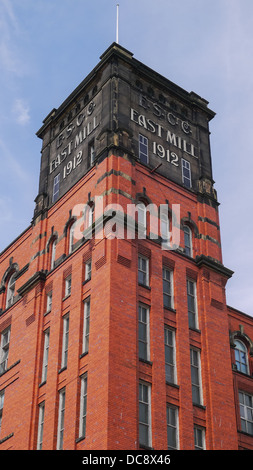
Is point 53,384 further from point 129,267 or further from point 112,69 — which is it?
point 112,69

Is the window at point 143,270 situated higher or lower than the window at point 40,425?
higher

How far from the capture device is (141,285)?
46.9 meters

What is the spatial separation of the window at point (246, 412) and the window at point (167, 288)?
25.1ft

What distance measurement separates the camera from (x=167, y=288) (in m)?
49.2

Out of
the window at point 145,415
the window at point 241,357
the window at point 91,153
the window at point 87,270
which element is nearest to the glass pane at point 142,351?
the window at point 145,415

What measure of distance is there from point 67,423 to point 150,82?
26.1m

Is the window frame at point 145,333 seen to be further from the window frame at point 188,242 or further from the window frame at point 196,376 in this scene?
the window frame at point 188,242

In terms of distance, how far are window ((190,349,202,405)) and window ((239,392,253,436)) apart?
4.67 meters

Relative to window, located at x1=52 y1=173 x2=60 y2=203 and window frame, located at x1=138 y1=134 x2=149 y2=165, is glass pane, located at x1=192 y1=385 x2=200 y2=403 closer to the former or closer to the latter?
window frame, located at x1=138 y1=134 x2=149 y2=165

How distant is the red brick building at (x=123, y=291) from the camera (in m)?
43.2

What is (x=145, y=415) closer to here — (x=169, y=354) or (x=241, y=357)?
(x=169, y=354)

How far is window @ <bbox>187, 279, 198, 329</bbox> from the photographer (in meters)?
49.1

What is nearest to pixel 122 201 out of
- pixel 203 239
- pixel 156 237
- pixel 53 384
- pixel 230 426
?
pixel 156 237

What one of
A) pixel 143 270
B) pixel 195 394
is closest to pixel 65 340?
pixel 143 270
